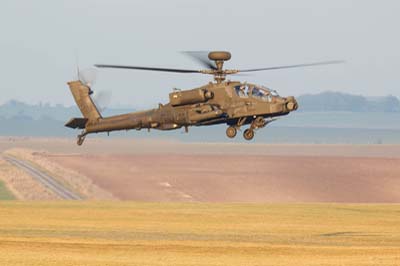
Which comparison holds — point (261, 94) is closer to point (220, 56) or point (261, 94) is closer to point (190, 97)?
point (190, 97)

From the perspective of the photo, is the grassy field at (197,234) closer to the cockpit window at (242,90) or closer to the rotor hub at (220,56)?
the cockpit window at (242,90)

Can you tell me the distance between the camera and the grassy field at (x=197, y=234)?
7875 cm

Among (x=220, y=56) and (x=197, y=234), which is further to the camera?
(x=197, y=234)

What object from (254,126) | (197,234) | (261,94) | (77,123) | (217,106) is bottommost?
(197,234)

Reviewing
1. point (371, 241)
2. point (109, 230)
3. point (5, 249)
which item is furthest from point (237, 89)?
point (109, 230)

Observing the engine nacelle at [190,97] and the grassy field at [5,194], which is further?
the grassy field at [5,194]

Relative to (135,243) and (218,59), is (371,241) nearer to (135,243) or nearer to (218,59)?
(135,243)

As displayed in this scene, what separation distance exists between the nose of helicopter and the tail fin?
9.33 metres

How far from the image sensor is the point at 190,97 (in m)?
54.4

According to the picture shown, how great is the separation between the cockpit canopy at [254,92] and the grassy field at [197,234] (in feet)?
67.8

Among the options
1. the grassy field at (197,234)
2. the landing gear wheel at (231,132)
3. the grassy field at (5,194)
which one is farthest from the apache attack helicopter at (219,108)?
the grassy field at (5,194)

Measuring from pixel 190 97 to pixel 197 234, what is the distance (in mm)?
56461

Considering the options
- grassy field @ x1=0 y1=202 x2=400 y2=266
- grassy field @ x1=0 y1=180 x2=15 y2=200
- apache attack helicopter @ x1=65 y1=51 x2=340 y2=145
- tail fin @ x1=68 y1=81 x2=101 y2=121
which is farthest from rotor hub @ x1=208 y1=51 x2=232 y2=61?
grassy field @ x1=0 y1=180 x2=15 y2=200

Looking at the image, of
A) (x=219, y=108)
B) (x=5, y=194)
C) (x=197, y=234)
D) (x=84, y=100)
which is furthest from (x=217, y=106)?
(x=5, y=194)
